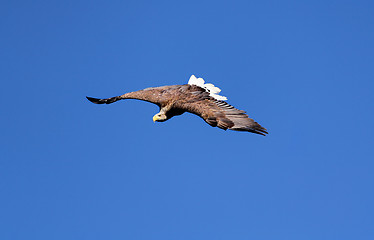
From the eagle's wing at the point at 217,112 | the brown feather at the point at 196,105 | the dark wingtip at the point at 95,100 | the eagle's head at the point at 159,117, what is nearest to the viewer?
the eagle's wing at the point at 217,112

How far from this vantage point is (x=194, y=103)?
1648 centimetres

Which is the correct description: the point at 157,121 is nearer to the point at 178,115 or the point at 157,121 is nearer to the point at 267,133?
the point at 178,115

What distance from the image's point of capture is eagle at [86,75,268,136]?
48.3ft

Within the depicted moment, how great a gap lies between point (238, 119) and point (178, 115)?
3.44 meters

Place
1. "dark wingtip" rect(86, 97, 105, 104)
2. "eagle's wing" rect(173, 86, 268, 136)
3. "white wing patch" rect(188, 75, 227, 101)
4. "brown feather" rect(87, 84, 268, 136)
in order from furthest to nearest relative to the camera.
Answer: "dark wingtip" rect(86, 97, 105, 104) → "white wing patch" rect(188, 75, 227, 101) → "brown feather" rect(87, 84, 268, 136) → "eagle's wing" rect(173, 86, 268, 136)

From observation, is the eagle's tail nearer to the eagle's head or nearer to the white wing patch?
the eagle's head

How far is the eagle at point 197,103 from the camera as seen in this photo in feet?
48.3

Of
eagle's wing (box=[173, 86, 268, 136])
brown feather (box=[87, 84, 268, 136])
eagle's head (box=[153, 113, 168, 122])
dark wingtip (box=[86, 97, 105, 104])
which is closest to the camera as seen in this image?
eagle's wing (box=[173, 86, 268, 136])

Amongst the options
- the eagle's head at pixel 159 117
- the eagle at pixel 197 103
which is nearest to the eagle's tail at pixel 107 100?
the eagle at pixel 197 103

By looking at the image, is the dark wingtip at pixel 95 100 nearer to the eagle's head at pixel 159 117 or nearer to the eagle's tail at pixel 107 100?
the eagle's tail at pixel 107 100

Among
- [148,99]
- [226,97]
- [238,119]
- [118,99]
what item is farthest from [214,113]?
[118,99]

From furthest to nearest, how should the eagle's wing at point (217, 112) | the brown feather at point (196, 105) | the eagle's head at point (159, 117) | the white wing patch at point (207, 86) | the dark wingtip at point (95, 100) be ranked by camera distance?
the dark wingtip at point (95, 100)
the white wing patch at point (207, 86)
the eagle's head at point (159, 117)
the brown feather at point (196, 105)
the eagle's wing at point (217, 112)

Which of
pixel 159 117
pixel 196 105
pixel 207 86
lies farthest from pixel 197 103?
pixel 207 86


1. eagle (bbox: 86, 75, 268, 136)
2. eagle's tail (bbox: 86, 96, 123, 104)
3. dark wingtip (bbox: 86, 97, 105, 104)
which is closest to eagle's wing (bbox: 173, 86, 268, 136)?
eagle (bbox: 86, 75, 268, 136)
